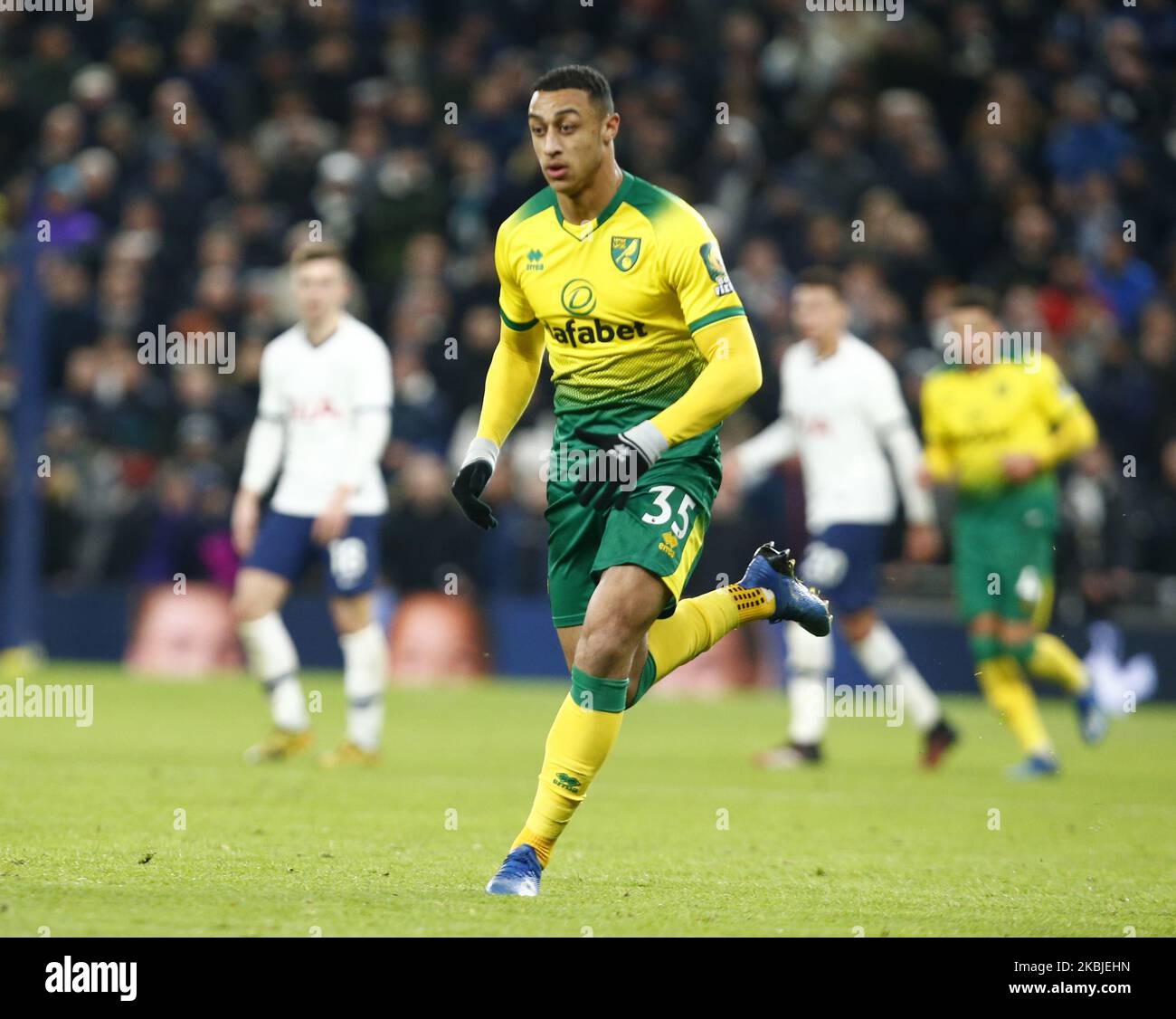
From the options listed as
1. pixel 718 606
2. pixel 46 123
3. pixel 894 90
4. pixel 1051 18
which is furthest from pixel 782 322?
pixel 718 606

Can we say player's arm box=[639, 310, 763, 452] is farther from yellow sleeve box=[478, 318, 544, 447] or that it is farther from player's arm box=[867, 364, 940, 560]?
player's arm box=[867, 364, 940, 560]

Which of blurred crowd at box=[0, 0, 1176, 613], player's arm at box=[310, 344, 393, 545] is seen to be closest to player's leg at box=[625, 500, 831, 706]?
player's arm at box=[310, 344, 393, 545]

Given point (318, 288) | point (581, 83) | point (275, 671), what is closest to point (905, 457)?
point (318, 288)

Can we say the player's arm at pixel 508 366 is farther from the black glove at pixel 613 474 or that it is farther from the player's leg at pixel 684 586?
the player's leg at pixel 684 586

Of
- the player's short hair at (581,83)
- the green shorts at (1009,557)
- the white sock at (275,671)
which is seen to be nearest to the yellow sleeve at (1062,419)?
the green shorts at (1009,557)

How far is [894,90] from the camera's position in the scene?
19.3 metres

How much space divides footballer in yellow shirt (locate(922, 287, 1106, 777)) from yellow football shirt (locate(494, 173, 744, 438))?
4.96 meters

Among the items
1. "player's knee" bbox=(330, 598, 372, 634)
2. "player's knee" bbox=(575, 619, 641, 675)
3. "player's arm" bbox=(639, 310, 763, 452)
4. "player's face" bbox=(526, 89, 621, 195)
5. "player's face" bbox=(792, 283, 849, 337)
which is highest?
Answer: "player's face" bbox=(792, 283, 849, 337)

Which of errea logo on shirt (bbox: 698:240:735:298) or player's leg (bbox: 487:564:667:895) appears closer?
player's leg (bbox: 487:564:667:895)

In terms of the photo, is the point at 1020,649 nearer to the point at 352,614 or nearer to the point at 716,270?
the point at 352,614

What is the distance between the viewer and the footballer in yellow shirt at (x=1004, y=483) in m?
11.4

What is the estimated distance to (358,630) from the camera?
1116cm

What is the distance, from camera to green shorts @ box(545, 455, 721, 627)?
21.2ft

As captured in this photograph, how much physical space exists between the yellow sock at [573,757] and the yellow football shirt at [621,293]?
92 centimetres
